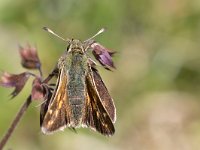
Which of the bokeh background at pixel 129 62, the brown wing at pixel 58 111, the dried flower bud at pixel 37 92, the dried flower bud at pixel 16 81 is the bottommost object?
the brown wing at pixel 58 111

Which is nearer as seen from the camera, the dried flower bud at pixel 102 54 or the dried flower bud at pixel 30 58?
the dried flower bud at pixel 102 54

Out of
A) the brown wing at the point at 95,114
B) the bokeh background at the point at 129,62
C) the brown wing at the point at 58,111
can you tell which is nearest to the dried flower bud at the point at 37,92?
the brown wing at the point at 58,111

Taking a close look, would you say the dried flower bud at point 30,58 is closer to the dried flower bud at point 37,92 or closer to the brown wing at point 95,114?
the dried flower bud at point 37,92

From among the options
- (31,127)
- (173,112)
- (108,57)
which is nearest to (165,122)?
(173,112)

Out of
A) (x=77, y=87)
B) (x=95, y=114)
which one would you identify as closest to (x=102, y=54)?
(x=77, y=87)

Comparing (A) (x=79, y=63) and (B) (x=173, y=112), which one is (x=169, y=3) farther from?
(A) (x=79, y=63)

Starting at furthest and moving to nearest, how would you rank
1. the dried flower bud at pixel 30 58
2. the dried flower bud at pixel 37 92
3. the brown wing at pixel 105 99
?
1. the dried flower bud at pixel 30 58
2. the dried flower bud at pixel 37 92
3. the brown wing at pixel 105 99

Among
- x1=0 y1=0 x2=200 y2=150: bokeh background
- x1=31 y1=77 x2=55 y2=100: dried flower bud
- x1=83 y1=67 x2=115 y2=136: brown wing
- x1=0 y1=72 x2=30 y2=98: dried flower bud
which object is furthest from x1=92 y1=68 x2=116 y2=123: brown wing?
x1=0 y1=0 x2=200 y2=150: bokeh background
